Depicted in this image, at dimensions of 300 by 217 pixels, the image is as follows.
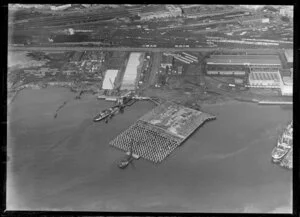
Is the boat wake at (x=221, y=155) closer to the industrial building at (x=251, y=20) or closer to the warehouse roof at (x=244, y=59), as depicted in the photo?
the warehouse roof at (x=244, y=59)

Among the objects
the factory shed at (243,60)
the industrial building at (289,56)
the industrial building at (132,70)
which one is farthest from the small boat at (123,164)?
the industrial building at (289,56)

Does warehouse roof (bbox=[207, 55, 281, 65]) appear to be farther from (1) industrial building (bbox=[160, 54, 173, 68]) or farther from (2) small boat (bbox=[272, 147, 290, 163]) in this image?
(2) small boat (bbox=[272, 147, 290, 163])

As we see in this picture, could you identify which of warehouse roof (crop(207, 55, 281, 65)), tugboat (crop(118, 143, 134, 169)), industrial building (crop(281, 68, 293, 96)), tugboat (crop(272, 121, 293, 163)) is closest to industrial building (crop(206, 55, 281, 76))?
warehouse roof (crop(207, 55, 281, 65))

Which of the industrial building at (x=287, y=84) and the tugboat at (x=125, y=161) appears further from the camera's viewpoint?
the industrial building at (x=287, y=84)

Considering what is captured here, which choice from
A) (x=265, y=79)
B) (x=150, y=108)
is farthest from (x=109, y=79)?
(x=265, y=79)

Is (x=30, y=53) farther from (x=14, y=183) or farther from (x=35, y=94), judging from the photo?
(x=14, y=183)
